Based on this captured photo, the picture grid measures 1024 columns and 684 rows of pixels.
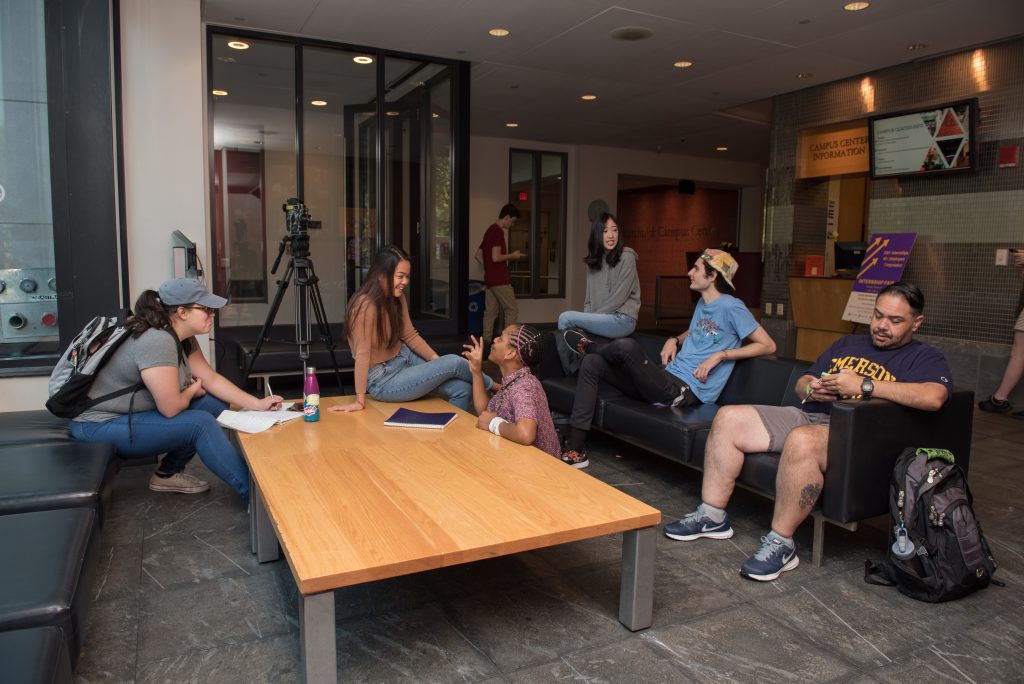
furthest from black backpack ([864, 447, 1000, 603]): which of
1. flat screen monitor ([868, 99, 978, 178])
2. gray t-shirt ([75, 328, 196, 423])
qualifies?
flat screen monitor ([868, 99, 978, 178])

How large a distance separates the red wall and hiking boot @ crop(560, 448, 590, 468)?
1080 centimetres

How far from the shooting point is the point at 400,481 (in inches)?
87.0

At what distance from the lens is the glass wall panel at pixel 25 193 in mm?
3727

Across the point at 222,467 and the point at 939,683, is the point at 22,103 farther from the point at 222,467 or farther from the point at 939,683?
the point at 939,683

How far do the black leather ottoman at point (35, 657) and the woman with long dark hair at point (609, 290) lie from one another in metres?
3.09

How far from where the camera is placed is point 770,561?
2.48m

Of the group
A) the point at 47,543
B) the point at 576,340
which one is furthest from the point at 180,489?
the point at 576,340

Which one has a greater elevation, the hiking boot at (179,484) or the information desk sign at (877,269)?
the information desk sign at (877,269)

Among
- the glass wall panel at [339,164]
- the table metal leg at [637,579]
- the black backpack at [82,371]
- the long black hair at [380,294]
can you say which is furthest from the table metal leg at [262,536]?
the glass wall panel at [339,164]

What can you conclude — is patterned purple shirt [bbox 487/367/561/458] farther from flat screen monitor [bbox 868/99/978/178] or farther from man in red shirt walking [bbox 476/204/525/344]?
man in red shirt walking [bbox 476/204/525/344]

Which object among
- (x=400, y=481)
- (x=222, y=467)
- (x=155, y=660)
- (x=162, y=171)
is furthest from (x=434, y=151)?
(x=155, y=660)

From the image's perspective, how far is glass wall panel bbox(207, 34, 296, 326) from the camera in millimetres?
5766

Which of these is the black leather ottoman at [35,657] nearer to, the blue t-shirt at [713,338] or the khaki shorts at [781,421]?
the khaki shorts at [781,421]

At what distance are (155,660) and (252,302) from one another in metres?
4.50
